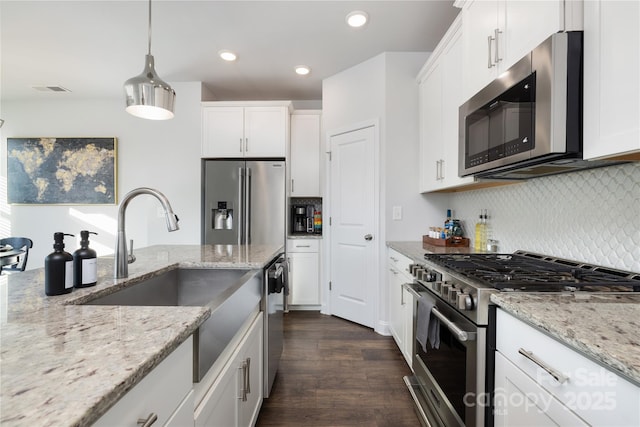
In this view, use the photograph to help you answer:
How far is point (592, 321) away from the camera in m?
0.72

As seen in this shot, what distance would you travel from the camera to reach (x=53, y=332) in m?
0.63

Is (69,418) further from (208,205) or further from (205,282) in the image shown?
(208,205)

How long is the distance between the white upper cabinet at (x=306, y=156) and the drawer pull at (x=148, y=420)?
307cm

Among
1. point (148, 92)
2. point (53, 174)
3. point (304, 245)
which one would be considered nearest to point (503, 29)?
point (148, 92)

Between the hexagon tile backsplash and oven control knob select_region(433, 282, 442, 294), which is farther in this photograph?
oven control knob select_region(433, 282, 442, 294)

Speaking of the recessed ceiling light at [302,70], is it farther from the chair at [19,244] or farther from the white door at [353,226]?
the chair at [19,244]

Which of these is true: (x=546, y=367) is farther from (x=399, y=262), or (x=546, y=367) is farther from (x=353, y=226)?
(x=353, y=226)

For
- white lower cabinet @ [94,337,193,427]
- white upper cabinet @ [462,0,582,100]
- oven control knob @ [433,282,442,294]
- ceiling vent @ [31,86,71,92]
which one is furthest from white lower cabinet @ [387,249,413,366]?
ceiling vent @ [31,86,71,92]

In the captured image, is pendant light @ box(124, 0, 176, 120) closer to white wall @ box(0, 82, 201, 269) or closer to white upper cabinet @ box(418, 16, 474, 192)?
white upper cabinet @ box(418, 16, 474, 192)

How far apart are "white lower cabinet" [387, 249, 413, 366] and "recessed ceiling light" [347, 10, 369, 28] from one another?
76.4 inches

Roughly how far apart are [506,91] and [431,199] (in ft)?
5.21

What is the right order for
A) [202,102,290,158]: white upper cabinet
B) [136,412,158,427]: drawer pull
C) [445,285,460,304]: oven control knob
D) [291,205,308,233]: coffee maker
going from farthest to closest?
1. [291,205,308,233]: coffee maker
2. [202,102,290,158]: white upper cabinet
3. [445,285,460,304]: oven control knob
4. [136,412,158,427]: drawer pull

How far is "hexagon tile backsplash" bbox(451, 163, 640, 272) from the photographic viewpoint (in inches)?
45.8

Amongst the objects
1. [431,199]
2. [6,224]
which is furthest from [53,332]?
[6,224]
